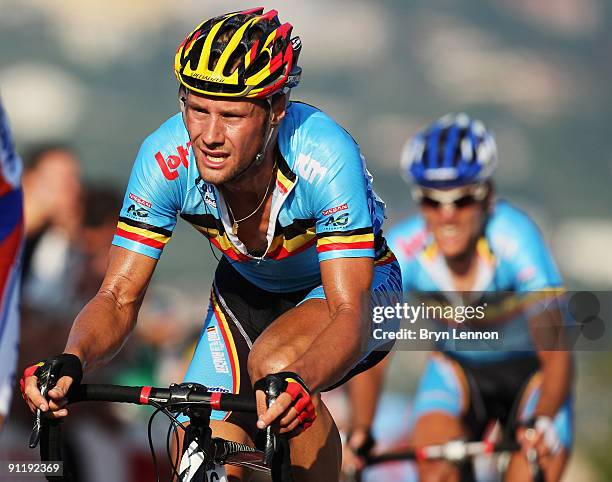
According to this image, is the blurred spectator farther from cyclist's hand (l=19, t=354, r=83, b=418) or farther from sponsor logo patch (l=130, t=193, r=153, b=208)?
cyclist's hand (l=19, t=354, r=83, b=418)

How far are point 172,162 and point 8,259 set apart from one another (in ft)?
7.89

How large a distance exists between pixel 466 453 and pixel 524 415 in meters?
0.69

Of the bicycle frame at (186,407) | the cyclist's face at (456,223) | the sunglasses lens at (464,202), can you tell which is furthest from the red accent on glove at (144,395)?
the sunglasses lens at (464,202)

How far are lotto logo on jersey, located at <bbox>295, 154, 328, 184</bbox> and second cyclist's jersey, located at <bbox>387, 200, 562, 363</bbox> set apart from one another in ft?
12.4

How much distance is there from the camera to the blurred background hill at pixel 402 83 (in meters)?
8.60

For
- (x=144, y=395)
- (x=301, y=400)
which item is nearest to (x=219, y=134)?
(x=144, y=395)

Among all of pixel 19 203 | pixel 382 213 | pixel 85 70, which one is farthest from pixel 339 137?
pixel 85 70

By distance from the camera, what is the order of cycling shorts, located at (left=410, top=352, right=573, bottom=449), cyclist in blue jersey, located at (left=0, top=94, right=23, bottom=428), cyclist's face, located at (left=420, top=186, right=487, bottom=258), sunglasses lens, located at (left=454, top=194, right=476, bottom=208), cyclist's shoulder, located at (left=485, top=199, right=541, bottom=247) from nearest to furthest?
1. cyclist in blue jersey, located at (left=0, top=94, right=23, bottom=428)
2. cyclist's shoulder, located at (left=485, top=199, right=541, bottom=247)
3. cycling shorts, located at (left=410, top=352, right=573, bottom=449)
4. cyclist's face, located at (left=420, top=186, right=487, bottom=258)
5. sunglasses lens, located at (left=454, top=194, right=476, bottom=208)

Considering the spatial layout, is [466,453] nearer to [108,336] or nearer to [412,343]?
[412,343]

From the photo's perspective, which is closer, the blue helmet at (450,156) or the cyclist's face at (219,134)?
the cyclist's face at (219,134)

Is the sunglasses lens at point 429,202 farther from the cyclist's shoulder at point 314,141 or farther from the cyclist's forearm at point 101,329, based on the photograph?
the cyclist's forearm at point 101,329

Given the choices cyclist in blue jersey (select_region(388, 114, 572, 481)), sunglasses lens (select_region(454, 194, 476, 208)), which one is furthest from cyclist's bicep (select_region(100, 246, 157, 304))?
sunglasses lens (select_region(454, 194, 476, 208))

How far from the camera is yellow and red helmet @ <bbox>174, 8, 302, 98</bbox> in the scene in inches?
153

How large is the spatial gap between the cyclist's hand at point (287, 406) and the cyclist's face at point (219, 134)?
900mm
